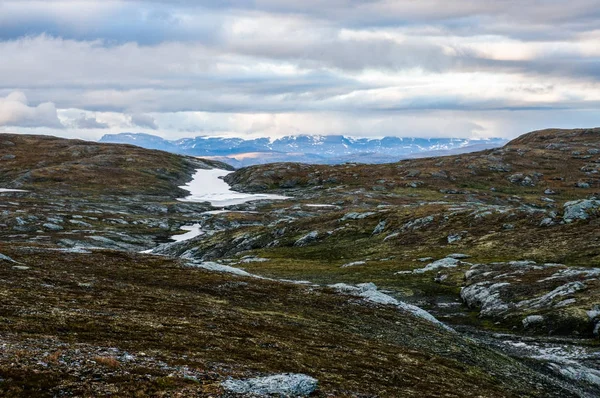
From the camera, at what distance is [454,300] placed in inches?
3246

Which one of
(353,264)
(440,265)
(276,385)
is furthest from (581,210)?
(276,385)

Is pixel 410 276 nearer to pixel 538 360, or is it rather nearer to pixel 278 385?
pixel 538 360

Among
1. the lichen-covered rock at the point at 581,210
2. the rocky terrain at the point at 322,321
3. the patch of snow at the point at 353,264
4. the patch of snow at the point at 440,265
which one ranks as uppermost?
the lichen-covered rock at the point at 581,210

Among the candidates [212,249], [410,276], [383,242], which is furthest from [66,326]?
[212,249]

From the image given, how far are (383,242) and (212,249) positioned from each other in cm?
5484

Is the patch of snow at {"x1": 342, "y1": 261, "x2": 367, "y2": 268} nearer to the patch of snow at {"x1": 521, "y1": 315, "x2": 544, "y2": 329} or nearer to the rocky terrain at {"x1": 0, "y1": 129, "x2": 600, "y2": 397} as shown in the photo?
the rocky terrain at {"x1": 0, "y1": 129, "x2": 600, "y2": 397}

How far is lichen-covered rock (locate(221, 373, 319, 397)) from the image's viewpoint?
27672 mm

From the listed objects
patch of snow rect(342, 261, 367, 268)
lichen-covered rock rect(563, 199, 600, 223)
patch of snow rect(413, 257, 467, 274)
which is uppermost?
lichen-covered rock rect(563, 199, 600, 223)

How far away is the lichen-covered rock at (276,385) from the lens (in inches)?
1089

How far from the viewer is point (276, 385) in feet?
96.0

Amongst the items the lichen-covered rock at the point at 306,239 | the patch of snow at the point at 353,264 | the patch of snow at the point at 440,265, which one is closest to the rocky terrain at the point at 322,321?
the patch of snow at the point at 440,265

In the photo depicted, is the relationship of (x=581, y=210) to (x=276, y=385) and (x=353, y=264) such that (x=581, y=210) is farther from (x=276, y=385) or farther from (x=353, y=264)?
(x=276, y=385)

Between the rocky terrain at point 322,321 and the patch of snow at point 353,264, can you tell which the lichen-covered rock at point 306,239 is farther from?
the patch of snow at point 353,264

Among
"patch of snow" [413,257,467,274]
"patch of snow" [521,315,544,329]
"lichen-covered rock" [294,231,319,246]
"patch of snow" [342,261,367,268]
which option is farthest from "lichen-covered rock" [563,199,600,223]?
"lichen-covered rock" [294,231,319,246]
